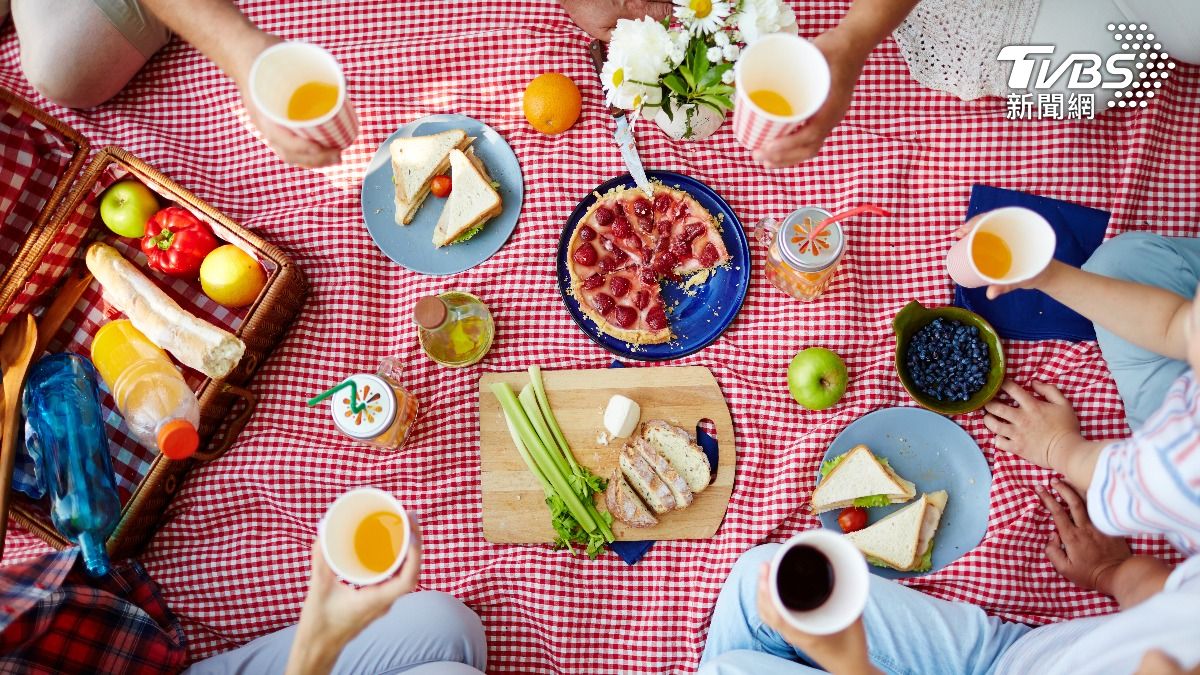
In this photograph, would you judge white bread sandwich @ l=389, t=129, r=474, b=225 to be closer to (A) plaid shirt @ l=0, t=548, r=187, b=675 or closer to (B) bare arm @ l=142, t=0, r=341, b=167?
(B) bare arm @ l=142, t=0, r=341, b=167

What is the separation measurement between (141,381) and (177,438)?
0.86 ft

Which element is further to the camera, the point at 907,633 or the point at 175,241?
the point at 175,241

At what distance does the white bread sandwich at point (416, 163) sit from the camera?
2.08 meters

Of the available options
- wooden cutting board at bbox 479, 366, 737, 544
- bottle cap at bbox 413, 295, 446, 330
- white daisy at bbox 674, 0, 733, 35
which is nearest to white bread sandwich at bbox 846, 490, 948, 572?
wooden cutting board at bbox 479, 366, 737, 544

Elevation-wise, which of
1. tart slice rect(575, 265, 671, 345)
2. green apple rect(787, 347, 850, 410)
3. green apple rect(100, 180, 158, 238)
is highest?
green apple rect(100, 180, 158, 238)

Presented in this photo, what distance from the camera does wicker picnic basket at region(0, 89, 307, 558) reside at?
1.87 metres

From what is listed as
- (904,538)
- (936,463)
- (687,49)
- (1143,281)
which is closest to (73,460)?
(687,49)

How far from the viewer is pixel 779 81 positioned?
158cm

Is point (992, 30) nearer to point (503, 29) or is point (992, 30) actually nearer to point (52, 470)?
point (503, 29)

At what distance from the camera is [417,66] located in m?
2.19

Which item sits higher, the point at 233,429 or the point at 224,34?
the point at 224,34

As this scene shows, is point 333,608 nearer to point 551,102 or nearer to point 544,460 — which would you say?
point 544,460

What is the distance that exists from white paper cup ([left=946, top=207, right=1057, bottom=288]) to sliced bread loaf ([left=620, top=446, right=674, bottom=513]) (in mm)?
880

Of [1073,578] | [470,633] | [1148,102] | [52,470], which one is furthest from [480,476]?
[1148,102]
